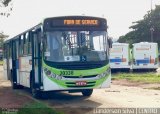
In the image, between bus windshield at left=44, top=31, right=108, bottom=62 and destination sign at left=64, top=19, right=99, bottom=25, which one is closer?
bus windshield at left=44, top=31, right=108, bottom=62

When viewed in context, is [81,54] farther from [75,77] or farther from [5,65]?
[5,65]

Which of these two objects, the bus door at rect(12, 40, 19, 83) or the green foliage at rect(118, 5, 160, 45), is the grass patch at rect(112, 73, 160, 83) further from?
the green foliage at rect(118, 5, 160, 45)

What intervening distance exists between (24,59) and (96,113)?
27.2 feet

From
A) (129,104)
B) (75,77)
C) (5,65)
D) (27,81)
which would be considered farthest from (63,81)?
(5,65)

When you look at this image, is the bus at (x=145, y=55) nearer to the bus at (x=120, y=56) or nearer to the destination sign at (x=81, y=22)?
the bus at (x=120, y=56)

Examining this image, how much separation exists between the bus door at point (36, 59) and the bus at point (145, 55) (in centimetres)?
2273

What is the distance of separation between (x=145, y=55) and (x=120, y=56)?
2529 mm

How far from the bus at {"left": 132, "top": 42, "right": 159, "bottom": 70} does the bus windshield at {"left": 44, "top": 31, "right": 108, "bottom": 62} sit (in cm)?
2386

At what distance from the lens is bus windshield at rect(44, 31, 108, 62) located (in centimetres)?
1648

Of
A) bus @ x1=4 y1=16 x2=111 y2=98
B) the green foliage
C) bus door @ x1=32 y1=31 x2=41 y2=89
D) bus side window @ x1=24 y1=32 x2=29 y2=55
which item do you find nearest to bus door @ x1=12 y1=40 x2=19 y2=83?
bus side window @ x1=24 y1=32 x2=29 y2=55

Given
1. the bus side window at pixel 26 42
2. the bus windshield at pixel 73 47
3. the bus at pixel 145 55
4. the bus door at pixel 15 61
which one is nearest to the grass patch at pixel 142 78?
the bus at pixel 145 55

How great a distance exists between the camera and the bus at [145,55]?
132 ft

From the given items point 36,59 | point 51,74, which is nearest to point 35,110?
point 51,74

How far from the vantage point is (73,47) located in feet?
54.4
